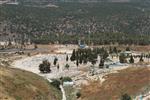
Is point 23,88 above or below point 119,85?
above

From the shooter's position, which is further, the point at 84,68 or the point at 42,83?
the point at 84,68

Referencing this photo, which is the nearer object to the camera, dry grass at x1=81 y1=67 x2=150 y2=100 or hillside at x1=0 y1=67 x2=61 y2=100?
hillside at x1=0 y1=67 x2=61 y2=100

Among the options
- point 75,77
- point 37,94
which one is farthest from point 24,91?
point 75,77

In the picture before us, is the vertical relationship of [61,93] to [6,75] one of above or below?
below

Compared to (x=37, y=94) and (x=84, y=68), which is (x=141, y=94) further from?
(x=84, y=68)

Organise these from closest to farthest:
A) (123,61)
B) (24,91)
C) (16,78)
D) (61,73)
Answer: (24,91)
(16,78)
(61,73)
(123,61)

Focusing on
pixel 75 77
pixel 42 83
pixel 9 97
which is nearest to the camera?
pixel 9 97
